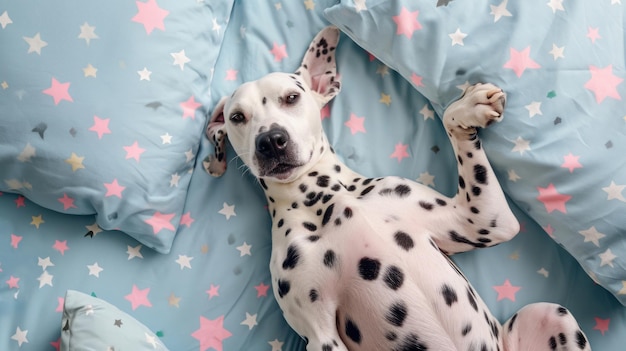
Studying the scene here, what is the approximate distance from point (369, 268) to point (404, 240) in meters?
0.16

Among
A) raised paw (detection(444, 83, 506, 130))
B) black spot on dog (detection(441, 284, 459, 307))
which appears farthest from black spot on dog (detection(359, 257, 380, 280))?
raised paw (detection(444, 83, 506, 130))

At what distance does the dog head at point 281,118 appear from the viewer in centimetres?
175

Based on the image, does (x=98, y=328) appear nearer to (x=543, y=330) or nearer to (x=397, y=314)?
(x=397, y=314)

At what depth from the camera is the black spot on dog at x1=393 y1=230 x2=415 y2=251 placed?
5.55ft

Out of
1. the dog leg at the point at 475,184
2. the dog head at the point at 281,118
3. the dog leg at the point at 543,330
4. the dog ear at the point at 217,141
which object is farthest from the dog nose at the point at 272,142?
the dog leg at the point at 543,330

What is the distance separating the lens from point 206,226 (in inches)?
81.8

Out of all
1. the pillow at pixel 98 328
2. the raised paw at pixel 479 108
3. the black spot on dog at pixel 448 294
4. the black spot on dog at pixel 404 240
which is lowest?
the pillow at pixel 98 328

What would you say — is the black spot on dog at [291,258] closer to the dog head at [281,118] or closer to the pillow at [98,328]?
the dog head at [281,118]

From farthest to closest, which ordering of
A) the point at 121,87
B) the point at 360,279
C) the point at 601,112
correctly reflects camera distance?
the point at 121,87, the point at 601,112, the point at 360,279

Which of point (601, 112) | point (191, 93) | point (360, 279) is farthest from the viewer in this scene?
point (191, 93)

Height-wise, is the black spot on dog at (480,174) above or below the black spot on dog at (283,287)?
above

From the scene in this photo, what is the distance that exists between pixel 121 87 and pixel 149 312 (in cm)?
87

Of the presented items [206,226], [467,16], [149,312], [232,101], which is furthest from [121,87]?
[467,16]

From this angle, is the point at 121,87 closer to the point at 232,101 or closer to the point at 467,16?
the point at 232,101
